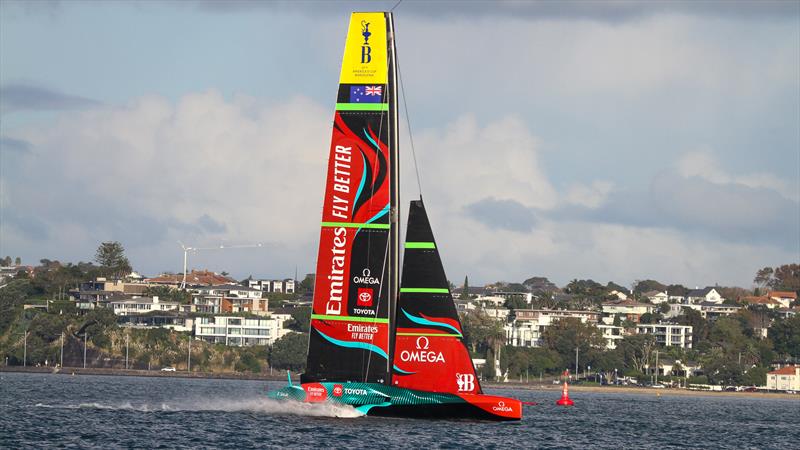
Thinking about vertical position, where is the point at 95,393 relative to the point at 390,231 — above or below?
below

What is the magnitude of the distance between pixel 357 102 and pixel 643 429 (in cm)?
2427

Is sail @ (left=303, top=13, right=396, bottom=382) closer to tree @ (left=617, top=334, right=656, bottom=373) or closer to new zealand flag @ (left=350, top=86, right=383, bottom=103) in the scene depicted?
new zealand flag @ (left=350, top=86, right=383, bottom=103)

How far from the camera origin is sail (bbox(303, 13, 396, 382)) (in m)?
49.5

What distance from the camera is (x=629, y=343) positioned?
182875 mm


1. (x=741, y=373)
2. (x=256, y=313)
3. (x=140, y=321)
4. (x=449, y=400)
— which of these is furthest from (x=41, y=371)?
(x=449, y=400)

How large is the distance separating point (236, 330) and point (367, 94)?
13262cm

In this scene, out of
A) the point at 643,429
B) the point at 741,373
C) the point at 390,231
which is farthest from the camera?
the point at 741,373

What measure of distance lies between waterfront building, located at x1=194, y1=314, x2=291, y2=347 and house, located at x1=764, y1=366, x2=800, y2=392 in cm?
6521

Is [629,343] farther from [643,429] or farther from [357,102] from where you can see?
[357,102]

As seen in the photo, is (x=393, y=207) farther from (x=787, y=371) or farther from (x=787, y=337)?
(x=787, y=337)

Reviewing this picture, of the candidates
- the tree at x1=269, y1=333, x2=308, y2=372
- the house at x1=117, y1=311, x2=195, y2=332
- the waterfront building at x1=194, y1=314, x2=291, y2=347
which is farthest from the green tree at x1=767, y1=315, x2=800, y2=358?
the house at x1=117, y1=311, x2=195, y2=332

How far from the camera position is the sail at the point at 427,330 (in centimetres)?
4866

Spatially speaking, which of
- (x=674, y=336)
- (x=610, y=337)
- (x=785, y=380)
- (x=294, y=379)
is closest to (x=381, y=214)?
(x=294, y=379)

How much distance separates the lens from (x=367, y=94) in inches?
1956
